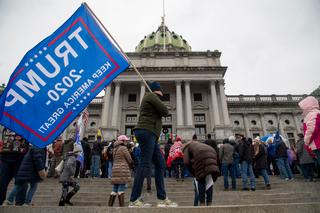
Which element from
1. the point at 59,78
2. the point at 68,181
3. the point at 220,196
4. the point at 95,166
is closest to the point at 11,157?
the point at 68,181

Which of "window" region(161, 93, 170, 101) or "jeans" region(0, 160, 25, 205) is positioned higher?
"window" region(161, 93, 170, 101)

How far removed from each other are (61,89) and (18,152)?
6.05 ft

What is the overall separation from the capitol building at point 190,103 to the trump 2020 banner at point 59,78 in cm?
2172

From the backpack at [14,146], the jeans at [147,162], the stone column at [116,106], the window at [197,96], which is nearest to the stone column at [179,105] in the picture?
the window at [197,96]

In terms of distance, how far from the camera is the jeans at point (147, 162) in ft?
10.9

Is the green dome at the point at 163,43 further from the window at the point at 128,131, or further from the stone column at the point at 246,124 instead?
the window at the point at 128,131

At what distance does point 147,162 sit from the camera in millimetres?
3416

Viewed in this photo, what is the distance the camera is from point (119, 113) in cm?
2967

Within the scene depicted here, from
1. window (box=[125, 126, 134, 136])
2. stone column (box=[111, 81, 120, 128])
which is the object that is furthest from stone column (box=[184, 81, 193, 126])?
stone column (box=[111, 81, 120, 128])

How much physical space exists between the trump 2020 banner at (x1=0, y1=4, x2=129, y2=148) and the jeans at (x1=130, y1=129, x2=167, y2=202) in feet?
4.84

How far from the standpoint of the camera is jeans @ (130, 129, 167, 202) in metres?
3.31

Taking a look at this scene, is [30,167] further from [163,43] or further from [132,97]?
[163,43]

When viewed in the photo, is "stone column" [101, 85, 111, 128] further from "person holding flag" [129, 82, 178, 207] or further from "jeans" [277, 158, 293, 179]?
"person holding flag" [129, 82, 178, 207]

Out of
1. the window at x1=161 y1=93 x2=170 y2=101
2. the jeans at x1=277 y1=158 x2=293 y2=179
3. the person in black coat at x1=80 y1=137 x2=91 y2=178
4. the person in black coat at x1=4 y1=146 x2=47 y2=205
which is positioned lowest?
the person in black coat at x1=4 y1=146 x2=47 y2=205
